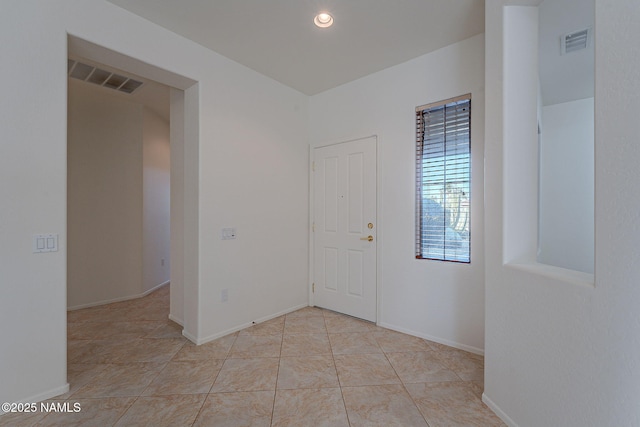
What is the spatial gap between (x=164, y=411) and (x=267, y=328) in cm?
130

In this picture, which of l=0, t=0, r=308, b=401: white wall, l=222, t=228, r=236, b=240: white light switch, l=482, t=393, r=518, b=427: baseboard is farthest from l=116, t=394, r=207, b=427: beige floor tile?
l=482, t=393, r=518, b=427: baseboard

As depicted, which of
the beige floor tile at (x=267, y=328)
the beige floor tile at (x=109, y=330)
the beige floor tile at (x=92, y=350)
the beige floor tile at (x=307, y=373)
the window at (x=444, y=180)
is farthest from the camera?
the beige floor tile at (x=267, y=328)

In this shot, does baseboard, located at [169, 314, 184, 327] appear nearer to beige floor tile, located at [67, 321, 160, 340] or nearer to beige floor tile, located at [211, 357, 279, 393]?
beige floor tile, located at [67, 321, 160, 340]

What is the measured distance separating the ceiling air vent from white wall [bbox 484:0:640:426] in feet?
11.9

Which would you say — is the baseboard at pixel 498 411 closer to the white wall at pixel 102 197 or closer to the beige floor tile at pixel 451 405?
the beige floor tile at pixel 451 405

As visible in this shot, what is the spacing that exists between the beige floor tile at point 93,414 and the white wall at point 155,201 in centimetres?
258

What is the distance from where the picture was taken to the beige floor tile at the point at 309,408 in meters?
1.55

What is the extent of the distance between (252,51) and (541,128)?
3.97 meters

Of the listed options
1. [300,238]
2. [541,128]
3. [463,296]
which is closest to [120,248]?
[300,238]

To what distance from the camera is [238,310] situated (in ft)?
9.23

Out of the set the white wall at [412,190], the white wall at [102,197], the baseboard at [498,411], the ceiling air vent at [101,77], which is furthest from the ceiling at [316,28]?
the baseboard at [498,411]

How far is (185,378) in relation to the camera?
6.45ft

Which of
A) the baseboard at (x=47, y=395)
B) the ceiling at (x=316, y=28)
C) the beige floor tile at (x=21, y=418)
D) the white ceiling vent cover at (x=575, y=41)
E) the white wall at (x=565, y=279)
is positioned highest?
the ceiling at (x=316, y=28)

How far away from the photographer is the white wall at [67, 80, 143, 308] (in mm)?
3389
